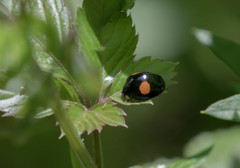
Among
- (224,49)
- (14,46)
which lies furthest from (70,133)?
(224,49)

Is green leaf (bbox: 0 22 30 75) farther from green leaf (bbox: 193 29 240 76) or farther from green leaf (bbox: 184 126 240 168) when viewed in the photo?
green leaf (bbox: 184 126 240 168)

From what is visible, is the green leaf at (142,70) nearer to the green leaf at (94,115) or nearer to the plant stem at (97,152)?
the green leaf at (94,115)

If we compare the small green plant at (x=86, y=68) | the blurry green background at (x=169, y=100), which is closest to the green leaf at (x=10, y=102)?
the small green plant at (x=86, y=68)

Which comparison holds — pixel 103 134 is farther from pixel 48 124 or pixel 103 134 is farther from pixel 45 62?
pixel 48 124

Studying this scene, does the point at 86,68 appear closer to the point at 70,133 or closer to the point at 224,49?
the point at 70,133

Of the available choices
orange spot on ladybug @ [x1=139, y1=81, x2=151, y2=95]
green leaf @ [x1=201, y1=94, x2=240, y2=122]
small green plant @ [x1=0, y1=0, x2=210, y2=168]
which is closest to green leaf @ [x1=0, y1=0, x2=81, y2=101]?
small green plant @ [x1=0, y1=0, x2=210, y2=168]

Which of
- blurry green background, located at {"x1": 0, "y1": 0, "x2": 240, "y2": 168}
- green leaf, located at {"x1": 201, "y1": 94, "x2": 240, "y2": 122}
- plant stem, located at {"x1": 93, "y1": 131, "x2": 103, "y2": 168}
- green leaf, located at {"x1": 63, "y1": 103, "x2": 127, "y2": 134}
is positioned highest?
green leaf, located at {"x1": 201, "y1": 94, "x2": 240, "y2": 122}

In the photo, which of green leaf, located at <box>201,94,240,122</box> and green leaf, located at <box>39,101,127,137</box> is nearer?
green leaf, located at <box>201,94,240,122</box>
